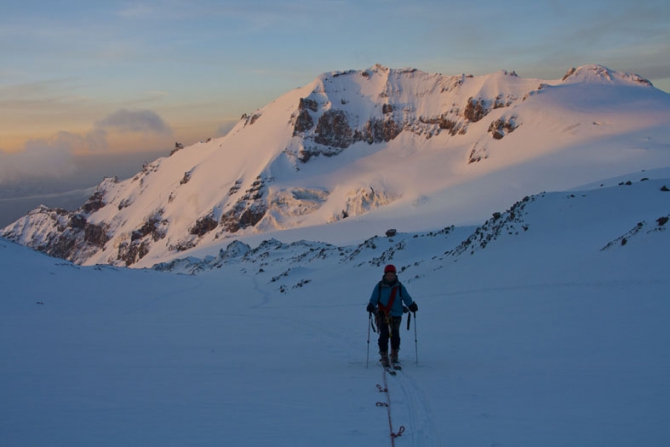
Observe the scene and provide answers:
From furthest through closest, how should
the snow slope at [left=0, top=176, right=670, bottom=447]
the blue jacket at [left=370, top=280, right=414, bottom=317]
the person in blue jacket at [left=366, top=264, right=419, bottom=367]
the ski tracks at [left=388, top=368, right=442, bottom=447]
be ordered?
1. the blue jacket at [left=370, top=280, right=414, bottom=317]
2. the person in blue jacket at [left=366, top=264, right=419, bottom=367]
3. the snow slope at [left=0, top=176, right=670, bottom=447]
4. the ski tracks at [left=388, top=368, right=442, bottom=447]

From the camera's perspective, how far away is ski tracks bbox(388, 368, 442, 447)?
21.3ft

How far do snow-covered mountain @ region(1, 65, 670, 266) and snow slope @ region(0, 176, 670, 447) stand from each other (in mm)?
52203

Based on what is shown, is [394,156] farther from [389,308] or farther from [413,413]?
[413,413]

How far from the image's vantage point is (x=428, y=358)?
39.5 feet

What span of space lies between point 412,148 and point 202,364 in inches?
5498

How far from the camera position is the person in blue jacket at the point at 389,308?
11.1 meters

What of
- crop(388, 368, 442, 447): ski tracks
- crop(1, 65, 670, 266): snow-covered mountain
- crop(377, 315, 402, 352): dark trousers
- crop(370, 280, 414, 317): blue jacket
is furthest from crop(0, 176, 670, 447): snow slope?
crop(1, 65, 670, 266): snow-covered mountain

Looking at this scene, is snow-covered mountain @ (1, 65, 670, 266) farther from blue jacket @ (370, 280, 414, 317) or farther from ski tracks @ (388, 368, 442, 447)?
ski tracks @ (388, 368, 442, 447)

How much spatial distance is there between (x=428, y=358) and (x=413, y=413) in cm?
463

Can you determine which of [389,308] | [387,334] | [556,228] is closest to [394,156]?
[556,228]

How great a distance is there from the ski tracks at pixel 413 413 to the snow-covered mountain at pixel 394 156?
66985 millimetres

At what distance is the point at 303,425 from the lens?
6.98 m

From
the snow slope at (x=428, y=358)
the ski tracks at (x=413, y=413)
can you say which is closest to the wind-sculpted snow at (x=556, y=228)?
the snow slope at (x=428, y=358)

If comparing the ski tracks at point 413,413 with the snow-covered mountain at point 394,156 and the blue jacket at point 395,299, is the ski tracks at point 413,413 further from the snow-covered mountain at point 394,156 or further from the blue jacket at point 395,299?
the snow-covered mountain at point 394,156
